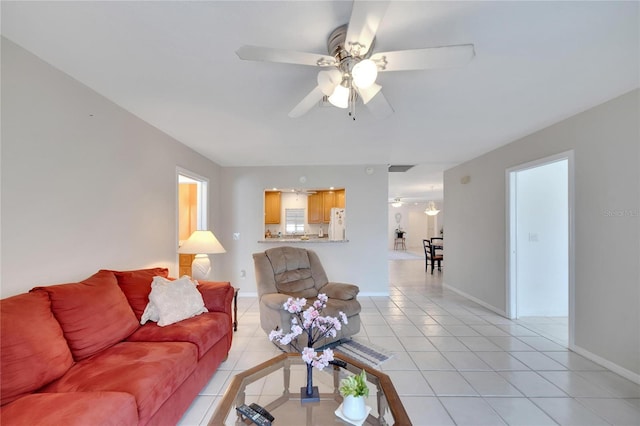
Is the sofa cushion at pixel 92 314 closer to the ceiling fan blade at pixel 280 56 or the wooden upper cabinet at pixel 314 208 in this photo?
the ceiling fan blade at pixel 280 56

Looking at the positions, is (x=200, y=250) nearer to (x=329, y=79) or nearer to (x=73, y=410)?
(x=73, y=410)

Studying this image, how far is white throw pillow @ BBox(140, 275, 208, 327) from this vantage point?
203cm

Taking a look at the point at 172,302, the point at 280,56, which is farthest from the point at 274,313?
the point at 280,56

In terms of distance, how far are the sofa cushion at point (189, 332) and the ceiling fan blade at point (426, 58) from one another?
219 cm

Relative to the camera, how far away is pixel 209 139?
3242 mm

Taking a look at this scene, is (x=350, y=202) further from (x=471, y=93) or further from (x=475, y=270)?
(x=471, y=93)

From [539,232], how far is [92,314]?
492 centimetres

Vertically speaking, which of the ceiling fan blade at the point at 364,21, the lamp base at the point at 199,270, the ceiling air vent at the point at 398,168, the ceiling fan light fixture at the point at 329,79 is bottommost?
the lamp base at the point at 199,270

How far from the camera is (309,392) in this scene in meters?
1.43

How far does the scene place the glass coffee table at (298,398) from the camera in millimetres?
1248

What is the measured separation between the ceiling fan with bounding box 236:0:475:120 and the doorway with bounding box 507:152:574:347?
2984 mm

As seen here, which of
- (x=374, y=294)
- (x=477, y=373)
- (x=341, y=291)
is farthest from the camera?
(x=374, y=294)

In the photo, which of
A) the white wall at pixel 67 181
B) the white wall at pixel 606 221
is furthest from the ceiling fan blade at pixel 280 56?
the white wall at pixel 606 221

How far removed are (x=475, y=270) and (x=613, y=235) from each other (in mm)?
2156
